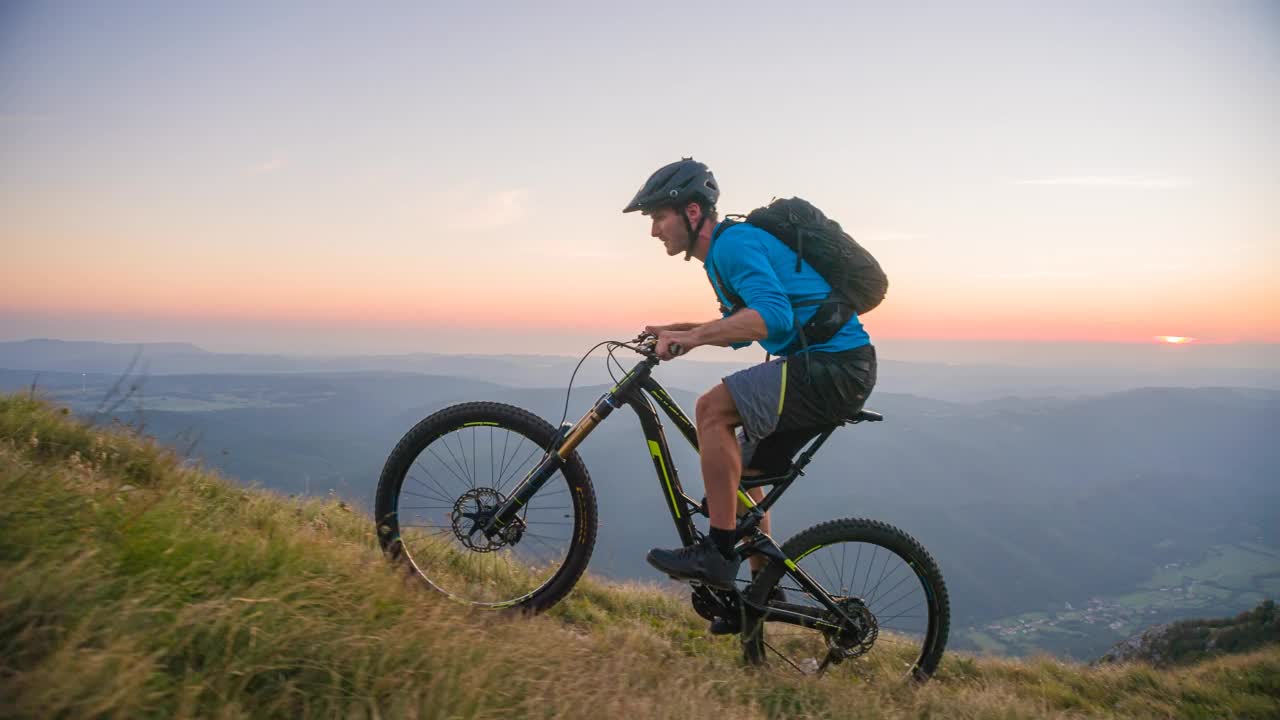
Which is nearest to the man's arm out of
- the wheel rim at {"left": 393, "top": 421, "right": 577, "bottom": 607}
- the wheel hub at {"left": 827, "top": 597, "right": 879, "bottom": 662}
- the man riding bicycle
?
the man riding bicycle

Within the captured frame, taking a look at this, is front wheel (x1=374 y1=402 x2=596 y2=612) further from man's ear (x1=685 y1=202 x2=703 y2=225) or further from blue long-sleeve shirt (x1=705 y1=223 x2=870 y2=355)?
man's ear (x1=685 y1=202 x2=703 y2=225)

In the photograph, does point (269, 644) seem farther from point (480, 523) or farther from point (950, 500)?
point (950, 500)

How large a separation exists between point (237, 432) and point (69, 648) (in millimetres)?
105367

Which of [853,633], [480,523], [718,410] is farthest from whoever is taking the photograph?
[853,633]

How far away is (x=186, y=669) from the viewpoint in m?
1.91

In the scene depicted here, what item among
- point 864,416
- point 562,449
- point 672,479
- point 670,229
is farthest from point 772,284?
point 562,449

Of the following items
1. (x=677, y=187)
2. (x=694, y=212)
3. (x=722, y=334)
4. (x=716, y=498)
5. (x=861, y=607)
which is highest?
(x=677, y=187)

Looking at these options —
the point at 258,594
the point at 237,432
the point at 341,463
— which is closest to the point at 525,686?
the point at 258,594

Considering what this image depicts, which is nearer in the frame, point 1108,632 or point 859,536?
point 859,536

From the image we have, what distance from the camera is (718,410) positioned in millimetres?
3566

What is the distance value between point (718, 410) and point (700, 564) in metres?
0.96

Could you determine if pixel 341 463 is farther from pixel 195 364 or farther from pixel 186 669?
pixel 195 364

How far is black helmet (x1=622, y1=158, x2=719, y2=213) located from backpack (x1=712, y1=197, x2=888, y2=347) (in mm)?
361

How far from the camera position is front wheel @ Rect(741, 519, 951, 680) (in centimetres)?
396
